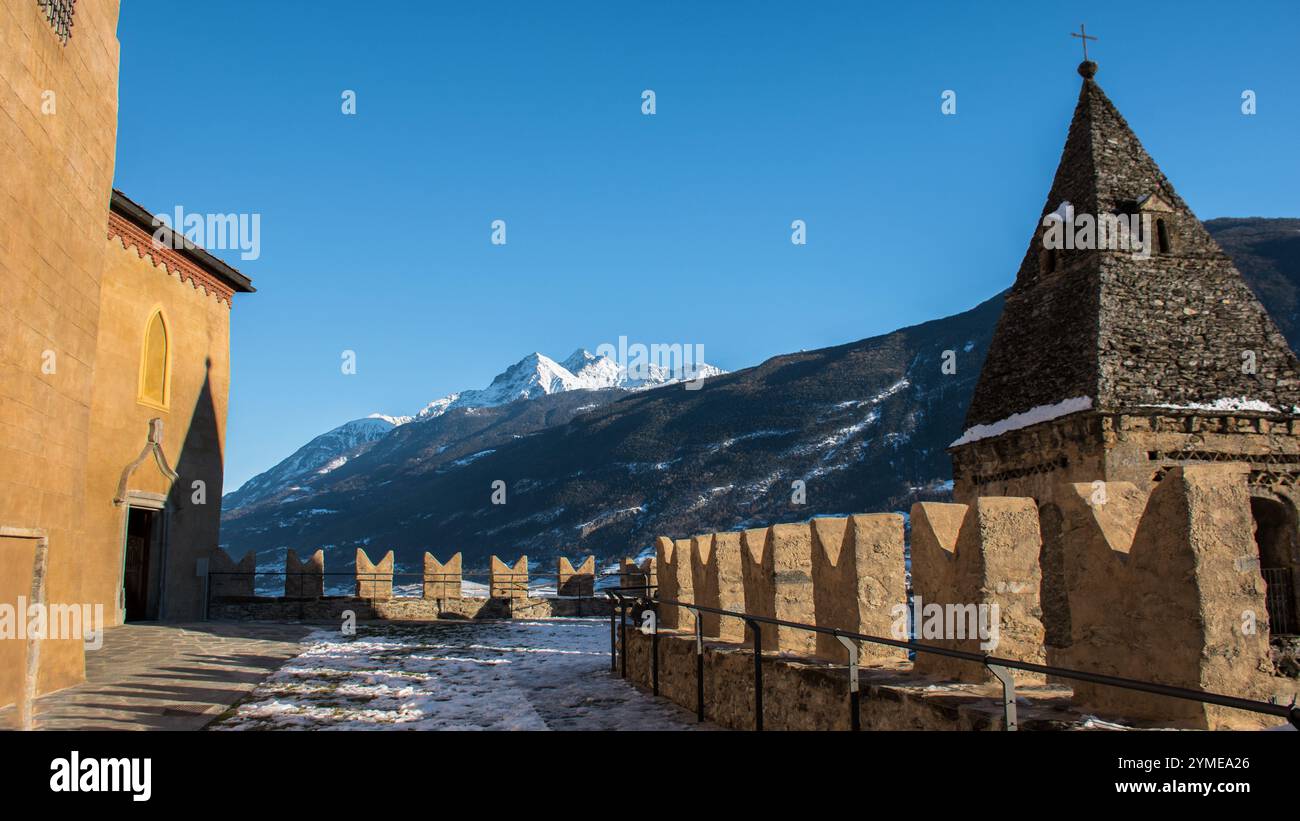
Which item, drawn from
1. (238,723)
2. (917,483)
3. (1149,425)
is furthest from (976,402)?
(917,483)

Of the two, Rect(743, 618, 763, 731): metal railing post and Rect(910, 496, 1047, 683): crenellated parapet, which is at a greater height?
Rect(910, 496, 1047, 683): crenellated parapet

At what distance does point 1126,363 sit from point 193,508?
788 inches

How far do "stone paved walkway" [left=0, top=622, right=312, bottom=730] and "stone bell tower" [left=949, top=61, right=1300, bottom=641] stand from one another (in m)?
12.7

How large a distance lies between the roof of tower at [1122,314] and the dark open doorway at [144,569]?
1780 cm

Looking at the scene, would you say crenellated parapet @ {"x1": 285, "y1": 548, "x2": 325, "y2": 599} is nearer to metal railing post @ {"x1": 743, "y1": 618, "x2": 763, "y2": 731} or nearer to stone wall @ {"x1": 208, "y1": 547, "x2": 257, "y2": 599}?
stone wall @ {"x1": 208, "y1": 547, "x2": 257, "y2": 599}

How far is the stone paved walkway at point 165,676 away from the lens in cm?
877

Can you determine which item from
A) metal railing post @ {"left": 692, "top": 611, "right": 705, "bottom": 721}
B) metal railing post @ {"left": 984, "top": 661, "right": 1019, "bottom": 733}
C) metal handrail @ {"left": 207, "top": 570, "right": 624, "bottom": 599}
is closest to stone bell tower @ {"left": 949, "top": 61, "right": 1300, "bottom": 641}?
metal railing post @ {"left": 692, "top": 611, "right": 705, "bottom": 721}

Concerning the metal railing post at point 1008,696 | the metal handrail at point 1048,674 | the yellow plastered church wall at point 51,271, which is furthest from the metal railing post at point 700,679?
the yellow plastered church wall at point 51,271

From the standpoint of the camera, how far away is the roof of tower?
16.7 meters

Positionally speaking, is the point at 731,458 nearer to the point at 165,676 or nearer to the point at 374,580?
the point at 374,580

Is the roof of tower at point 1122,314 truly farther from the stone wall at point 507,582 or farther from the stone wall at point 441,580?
the stone wall at point 441,580

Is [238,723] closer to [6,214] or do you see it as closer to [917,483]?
[6,214]

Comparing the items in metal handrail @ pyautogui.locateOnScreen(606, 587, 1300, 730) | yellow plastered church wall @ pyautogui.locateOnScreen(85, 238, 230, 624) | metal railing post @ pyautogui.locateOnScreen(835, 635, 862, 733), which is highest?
yellow plastered church wall @ pyautogui.locateOnScreen(85, 238, 230, 624)

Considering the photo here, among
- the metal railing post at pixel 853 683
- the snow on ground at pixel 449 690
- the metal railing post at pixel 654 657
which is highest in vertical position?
the metal railing post at pixel 853 683
